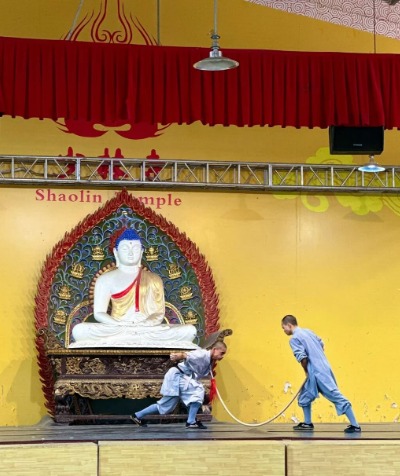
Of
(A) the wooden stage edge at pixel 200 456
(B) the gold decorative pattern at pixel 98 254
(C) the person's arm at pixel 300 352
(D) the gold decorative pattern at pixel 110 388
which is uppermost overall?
(B) the gold decorative pattern at pixel 98 254

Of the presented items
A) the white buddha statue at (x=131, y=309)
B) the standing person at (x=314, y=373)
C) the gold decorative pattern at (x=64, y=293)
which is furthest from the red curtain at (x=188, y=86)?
the gold decorative pattern at (x=64, y=293)

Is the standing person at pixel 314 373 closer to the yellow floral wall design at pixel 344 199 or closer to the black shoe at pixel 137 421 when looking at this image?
the black shoe at pixel 137 421

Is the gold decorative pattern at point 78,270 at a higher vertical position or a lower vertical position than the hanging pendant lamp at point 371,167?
lower

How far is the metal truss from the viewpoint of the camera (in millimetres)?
10570

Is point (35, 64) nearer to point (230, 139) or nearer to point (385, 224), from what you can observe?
point (230, 139)

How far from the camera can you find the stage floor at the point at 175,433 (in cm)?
732

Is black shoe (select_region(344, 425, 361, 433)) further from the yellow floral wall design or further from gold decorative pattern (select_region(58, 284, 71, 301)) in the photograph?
gold decorative pattern (select_region(58, 284, 71, 301))

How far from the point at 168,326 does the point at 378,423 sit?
227 cm

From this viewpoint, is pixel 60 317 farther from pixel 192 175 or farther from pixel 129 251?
pixel 192 175

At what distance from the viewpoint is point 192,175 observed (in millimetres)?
10883

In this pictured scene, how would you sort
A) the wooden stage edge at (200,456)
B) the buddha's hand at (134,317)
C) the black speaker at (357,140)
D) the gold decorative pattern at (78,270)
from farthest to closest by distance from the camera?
the gold decorative pattern at (78,270) < the buddha's hand at (134,317) < the black speaker at (357,140) < the wooden stage edge at (200,456)

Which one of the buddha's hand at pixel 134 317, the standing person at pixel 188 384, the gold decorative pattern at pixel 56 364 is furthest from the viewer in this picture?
the buddha's hand at pixel 134 317

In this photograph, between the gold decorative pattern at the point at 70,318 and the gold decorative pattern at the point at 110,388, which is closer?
the gold decorative pattern at the point at 110,388

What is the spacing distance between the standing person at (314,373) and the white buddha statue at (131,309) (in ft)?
4.89
